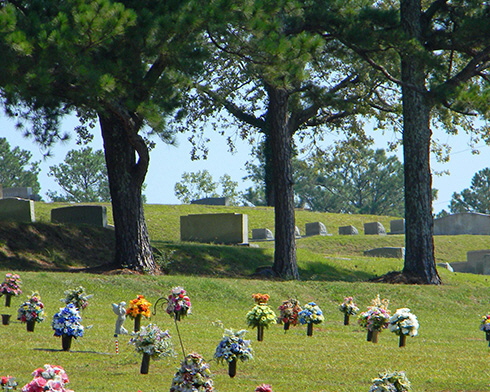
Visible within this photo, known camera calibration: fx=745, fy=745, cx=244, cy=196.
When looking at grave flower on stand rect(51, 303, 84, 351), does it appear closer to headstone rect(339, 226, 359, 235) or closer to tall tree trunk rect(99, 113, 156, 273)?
tall tree trunk rect(99, 113, 156, 273)

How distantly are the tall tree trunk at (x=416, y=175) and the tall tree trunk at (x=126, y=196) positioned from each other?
790cm

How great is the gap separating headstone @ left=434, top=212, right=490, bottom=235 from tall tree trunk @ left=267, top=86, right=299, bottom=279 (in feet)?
77.5

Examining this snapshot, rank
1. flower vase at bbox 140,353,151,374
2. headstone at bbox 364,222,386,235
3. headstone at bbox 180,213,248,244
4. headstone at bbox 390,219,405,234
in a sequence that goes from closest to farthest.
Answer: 1. flower vase at bbox 140,353,151,374
2. headstone at bbox 180,213,248,244
3. headstone at bbox 364,222,386,235
4. headstone at bbox 390,219,405,234

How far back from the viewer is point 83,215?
26141 millimetres

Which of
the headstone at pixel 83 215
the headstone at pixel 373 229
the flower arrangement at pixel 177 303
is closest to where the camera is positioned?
the flower arrangement at pixel 177 303

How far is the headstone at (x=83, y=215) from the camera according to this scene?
25.9 m

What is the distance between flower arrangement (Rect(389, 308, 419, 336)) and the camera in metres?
11.2

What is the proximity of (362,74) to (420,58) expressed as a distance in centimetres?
426

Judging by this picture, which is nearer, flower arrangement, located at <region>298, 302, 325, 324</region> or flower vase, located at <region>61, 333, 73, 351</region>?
flower vase, located at <region>61, 333, 73, 351</region>

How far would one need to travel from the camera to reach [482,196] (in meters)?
86.0

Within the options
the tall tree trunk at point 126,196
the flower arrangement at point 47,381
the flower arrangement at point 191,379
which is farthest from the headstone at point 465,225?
the flower arrangement at point 47,381

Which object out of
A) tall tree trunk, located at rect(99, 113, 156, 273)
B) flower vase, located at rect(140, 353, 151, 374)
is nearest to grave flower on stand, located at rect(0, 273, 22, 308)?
flower vase, located at rect(140, 353, 151, 374)

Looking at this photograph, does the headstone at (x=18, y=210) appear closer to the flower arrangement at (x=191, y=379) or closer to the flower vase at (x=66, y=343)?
the flower vase at (x=66, y=343)

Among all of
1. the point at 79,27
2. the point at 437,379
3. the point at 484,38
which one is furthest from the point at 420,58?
the point at 437,379
